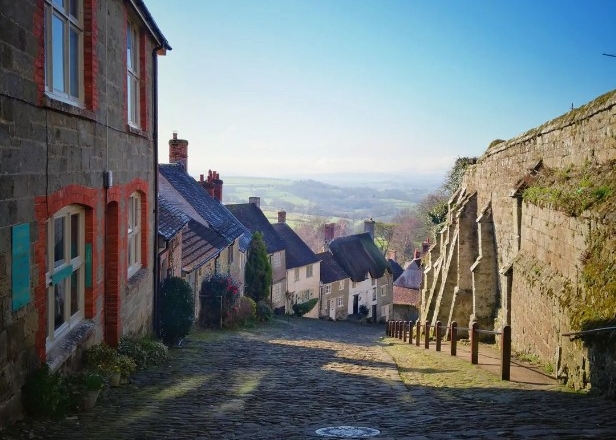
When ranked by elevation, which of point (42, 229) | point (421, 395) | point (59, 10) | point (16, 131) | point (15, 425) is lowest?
point (421, 395)

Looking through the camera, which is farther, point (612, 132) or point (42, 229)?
point (612, 132)

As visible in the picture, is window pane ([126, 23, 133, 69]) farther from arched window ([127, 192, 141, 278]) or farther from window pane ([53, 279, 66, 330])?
window pane ([53, 279, 66, 330])

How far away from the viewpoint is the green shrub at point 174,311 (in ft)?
48.1

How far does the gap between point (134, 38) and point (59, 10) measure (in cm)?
488

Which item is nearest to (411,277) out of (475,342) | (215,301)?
(215,301)

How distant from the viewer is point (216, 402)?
320 inches

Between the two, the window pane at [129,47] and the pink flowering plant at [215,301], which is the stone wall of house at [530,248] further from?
the window pane at [129,47]

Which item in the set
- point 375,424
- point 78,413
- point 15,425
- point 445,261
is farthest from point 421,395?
point 445,261

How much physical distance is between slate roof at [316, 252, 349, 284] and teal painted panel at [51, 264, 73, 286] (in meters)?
38.1

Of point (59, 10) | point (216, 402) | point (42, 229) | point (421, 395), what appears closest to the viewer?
point (42, 229)

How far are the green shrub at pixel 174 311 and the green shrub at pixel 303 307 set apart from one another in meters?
26.2

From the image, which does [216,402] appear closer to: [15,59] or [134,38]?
[15,59]

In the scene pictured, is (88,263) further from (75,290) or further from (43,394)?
(43,394)

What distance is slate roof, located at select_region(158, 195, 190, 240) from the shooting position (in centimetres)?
1504
